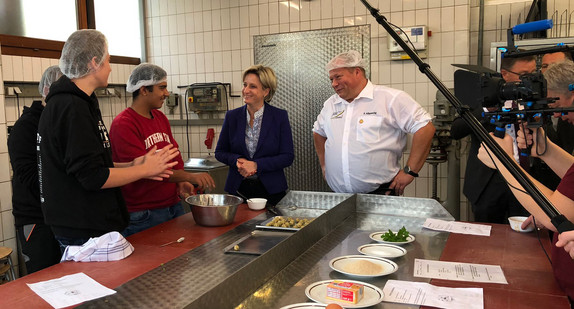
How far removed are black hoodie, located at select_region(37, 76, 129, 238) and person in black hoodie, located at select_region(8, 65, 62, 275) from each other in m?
0.44

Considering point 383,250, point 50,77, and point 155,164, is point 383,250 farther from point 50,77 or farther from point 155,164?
point 50,77

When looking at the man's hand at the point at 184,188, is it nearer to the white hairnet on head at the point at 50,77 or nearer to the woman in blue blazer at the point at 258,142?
the woman in blue blazer at the point at 258,142

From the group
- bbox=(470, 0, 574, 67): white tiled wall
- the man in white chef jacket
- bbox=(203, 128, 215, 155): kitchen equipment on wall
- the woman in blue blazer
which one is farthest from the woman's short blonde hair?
bbox=(470, 0, 574, 67): white tiled wall

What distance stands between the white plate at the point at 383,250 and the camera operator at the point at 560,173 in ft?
1.56

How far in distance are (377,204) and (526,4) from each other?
273 centimetres

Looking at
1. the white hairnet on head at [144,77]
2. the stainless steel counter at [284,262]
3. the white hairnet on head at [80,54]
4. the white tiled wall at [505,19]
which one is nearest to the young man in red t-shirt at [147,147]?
the white hairnet on head at [144,77]

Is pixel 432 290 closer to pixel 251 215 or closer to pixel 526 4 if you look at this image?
pixel 251 215

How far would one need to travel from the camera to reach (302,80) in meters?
4.68

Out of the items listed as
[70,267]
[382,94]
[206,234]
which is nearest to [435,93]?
[382,94]

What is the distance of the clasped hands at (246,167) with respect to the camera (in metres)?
2.84

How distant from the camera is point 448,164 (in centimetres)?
407

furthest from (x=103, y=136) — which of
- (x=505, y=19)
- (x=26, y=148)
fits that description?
(x=505, y=19)

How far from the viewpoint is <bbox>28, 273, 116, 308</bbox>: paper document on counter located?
4.46 ft

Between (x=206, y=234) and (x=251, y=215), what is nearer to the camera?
(x=206, y=234)
